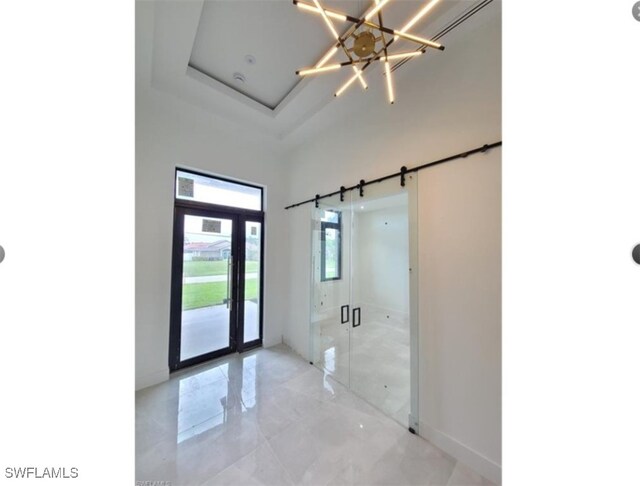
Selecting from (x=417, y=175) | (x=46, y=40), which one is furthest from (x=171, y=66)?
(x=417, y=175)

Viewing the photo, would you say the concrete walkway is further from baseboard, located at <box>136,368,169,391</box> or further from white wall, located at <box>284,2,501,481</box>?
white wall, located at <box>284,2,501,481</box>

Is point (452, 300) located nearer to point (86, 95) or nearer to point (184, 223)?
point (86, 95)

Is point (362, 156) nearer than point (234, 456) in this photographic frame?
No

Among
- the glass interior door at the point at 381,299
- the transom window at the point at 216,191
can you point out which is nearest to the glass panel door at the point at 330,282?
the glass interior door at the point at 381,299

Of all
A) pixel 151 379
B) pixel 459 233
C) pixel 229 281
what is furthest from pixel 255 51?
pixel 151 379

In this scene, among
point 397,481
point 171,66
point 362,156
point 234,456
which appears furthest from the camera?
point 362,156

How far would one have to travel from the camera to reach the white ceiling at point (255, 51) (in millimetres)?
1763

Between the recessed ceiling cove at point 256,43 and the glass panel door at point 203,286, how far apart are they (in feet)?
5.64

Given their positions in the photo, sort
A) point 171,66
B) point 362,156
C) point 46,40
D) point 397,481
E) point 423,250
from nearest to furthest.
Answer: point 46,40 < point 397,481 < point 423,250 < point 171,66 < point 362,156

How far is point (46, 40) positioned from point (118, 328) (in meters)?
0.57

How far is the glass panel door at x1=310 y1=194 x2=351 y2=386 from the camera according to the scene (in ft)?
10.0

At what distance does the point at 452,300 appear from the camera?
1798 mm

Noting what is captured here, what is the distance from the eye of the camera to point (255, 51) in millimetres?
2154

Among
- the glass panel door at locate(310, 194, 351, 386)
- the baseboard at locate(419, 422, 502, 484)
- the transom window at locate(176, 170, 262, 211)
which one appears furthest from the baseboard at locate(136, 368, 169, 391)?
the baseboard at locate(419, 422, 502, 484)
